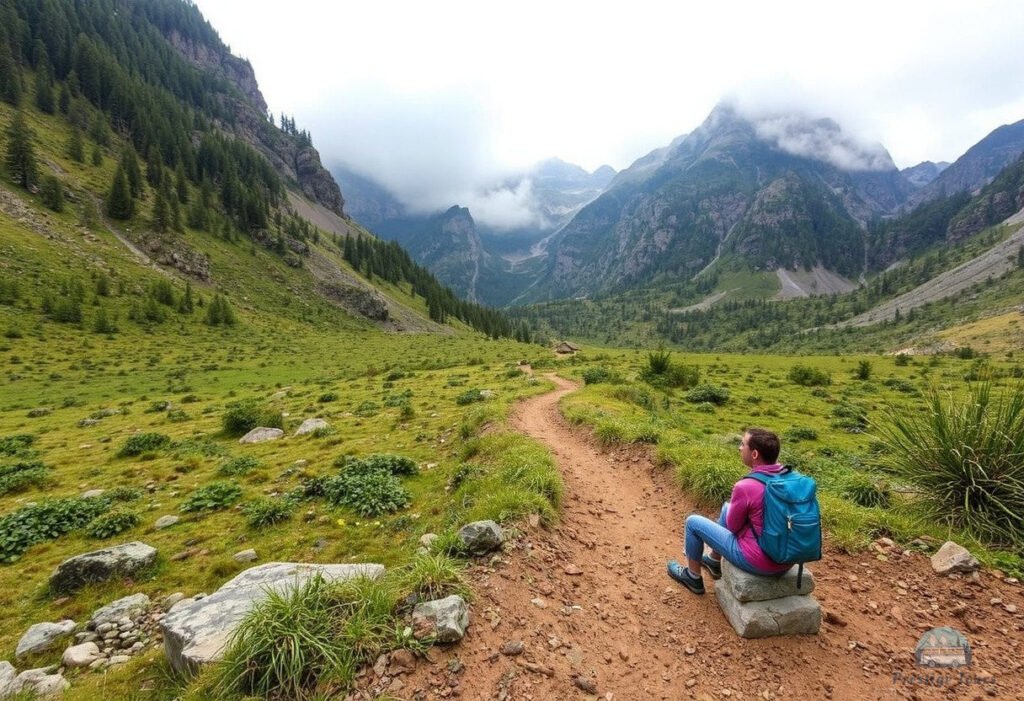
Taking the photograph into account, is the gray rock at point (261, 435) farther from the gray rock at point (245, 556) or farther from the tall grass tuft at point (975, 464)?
the tall grass tuft at point (975, 464)

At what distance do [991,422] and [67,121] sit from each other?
A: 16552 centimetres

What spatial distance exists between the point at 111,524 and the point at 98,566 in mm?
2887

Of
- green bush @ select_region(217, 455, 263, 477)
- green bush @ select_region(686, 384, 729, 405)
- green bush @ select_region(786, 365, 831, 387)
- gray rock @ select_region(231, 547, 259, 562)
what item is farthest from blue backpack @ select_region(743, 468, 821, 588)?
green bush @ select_region(786, 365, 831, 387)

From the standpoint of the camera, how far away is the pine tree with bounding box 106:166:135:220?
84188 millimetres

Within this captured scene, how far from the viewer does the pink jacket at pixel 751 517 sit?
19.9 feet

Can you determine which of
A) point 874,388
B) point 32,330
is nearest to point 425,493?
point 874,388

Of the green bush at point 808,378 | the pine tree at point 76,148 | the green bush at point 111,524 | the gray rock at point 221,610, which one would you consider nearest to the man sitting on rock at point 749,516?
the gray rock at point 221,610

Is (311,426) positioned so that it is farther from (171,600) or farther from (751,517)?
(751,517)

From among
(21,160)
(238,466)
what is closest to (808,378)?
(238,466)

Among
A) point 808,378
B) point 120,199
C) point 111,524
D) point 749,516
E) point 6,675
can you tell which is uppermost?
point 120,199

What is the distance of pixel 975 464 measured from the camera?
26.2 feet

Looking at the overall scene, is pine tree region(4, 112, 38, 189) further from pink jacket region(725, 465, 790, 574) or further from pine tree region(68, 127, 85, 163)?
pink jacket region(725, 465, 790, 574)
